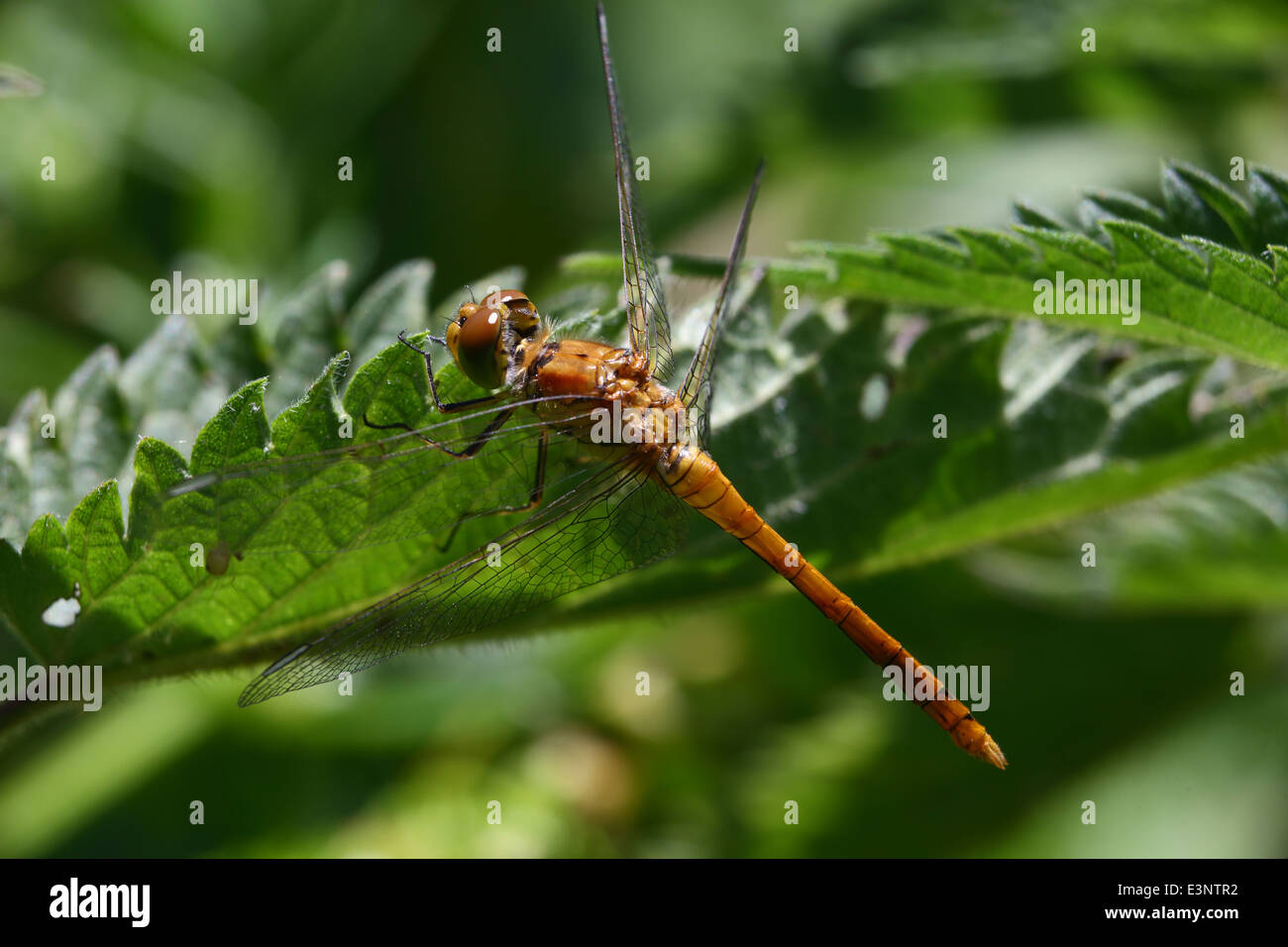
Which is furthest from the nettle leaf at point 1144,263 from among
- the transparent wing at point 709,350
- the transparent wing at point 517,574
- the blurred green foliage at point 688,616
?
the blurred green foliage at point 688,616

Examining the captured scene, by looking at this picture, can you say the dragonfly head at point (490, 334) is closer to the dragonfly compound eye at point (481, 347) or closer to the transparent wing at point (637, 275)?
the dragonfly compound eye at point (481, 347)

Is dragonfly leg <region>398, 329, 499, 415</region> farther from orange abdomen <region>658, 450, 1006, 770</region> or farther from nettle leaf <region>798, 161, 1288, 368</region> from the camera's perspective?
nettle leaf <region>798, 161, 1288, 368</region>

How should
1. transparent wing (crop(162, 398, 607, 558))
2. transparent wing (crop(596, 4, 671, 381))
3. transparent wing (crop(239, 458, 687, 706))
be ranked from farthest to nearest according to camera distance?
transparent wing (crop(596, 4, 671, 381)) → transparent wing (crop(239, 458, 687, 706)) → transparent wing (crop(162, 398, 607, 558))

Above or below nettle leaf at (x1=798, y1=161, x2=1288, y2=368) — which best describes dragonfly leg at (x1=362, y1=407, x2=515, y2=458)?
below

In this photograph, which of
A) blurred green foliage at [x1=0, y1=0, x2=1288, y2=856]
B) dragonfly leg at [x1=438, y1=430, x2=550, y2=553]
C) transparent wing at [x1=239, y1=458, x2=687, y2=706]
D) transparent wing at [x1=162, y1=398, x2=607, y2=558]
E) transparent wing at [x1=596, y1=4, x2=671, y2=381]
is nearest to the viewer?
transparent wing at [x1=162, y1=398, x2=607, y2=558]

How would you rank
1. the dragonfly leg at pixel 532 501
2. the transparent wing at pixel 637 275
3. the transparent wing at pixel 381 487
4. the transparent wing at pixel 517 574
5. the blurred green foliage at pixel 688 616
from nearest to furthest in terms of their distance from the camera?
the transparent wing at pixel 381 487, the transparent wing at pixel 517 574, the dragonfly leg at pixel 532 501, the transparent wing at pixel 637 275, the blurred green foliage at pixel 688 616

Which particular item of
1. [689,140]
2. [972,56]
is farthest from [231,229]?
[972,56]

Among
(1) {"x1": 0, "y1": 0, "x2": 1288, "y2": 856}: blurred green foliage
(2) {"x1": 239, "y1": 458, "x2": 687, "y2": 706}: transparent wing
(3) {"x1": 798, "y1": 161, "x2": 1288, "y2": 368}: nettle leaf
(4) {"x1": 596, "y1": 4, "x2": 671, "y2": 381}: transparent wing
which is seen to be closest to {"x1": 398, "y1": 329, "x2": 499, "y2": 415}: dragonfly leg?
(2) {"x1": 239, "y1": 458, "x2": 687, "y2": 706}: transparent wing
